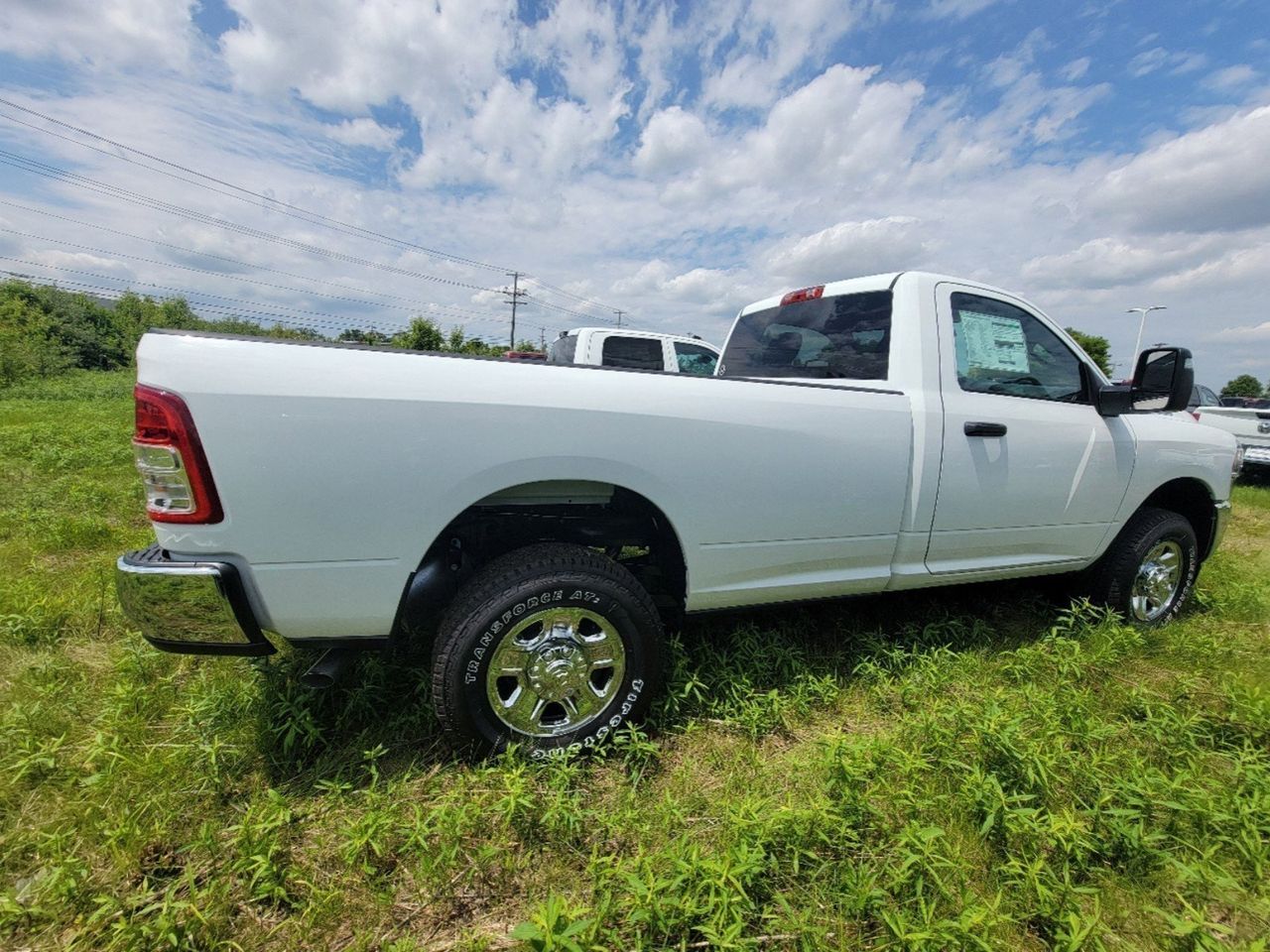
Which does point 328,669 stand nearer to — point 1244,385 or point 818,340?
point 818,340

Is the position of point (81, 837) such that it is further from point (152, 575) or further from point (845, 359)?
point (845, 359)

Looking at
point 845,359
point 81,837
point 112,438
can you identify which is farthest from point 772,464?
point 112,438

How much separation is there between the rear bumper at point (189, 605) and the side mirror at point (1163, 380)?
4.08 meters

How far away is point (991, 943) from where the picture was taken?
4.80 feet

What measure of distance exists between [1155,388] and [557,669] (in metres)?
3.33

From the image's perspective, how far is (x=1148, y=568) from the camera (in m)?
3.48

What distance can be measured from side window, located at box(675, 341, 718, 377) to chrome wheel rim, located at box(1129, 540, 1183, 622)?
6.26m

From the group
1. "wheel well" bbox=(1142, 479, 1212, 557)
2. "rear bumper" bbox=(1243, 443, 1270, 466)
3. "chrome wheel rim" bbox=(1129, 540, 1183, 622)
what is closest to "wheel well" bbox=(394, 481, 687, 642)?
"chrome wheel rim" bbox=(1129, 540, 1183, 622)

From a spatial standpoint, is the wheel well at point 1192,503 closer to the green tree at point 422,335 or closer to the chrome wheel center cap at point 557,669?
the chrome wheel center cap at point 557,669

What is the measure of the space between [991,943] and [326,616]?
2029 millimetres

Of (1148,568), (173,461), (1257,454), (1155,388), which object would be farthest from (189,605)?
(1257,454)

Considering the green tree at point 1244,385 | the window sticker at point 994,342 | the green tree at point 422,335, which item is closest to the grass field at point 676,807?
the window sticker at point 994,342

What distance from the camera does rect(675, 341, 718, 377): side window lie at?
911 cm

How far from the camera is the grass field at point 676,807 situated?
60.3 inches
